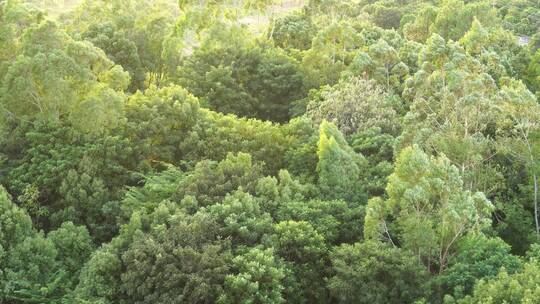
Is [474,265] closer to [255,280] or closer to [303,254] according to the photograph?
[303,254]

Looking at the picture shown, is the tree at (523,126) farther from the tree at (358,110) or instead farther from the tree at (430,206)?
the tree at (358,110)

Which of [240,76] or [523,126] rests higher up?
[523,126]

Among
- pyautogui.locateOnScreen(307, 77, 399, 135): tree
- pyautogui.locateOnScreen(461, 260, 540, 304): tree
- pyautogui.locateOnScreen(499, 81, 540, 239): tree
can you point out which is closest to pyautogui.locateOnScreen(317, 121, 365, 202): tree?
pyautogui.locateOnScreen(307, 77, 399, 135): tree

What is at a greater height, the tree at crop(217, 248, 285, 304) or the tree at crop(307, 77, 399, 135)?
the tree at crop(307, 77, 399, 135)

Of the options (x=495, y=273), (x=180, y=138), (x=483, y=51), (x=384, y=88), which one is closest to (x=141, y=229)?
(x=180, y=138)

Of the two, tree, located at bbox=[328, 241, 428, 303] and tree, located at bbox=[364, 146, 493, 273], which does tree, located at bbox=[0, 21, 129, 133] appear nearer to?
tree, located at bbox=[328, 241, 428, 303]

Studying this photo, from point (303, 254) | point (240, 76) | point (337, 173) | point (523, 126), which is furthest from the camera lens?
point (240, 76)

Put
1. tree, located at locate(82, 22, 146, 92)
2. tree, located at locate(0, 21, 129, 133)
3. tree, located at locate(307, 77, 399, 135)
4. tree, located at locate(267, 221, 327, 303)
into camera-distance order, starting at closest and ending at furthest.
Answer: tree, located at locate(267, 221, 327, 303) < tree, located at locate(0, 21, 129, 133) < tree, located at locate(307, 77, 399, 135) < tree, located at locate(82, 22, 146, 92)

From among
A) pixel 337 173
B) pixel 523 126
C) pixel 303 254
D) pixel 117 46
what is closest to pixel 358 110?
pixel 337 173
